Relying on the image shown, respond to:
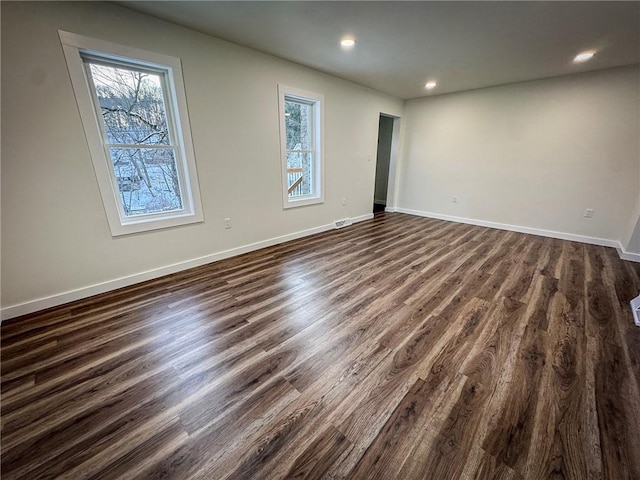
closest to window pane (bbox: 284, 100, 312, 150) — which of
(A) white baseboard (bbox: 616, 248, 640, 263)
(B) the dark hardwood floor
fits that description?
(B) the dark hardwood floor

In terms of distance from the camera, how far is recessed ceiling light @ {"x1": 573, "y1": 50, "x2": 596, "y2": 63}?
2928 mm

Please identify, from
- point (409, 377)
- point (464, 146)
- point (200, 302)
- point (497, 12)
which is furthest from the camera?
point (464, 146)

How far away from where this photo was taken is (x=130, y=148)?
2.43 meters

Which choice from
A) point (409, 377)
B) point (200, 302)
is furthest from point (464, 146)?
point (200, 302)

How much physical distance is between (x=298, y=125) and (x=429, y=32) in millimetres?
2020

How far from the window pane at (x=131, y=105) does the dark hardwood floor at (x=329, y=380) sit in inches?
59.6

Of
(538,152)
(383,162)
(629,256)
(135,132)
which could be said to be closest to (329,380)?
(135,132)

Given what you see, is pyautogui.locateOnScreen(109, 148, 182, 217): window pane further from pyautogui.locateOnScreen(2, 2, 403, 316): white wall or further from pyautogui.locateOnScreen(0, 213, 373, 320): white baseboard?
pyautogui.locateOnScreen(0, 213, 373, 320): white baseboard

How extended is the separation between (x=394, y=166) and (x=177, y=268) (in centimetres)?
489

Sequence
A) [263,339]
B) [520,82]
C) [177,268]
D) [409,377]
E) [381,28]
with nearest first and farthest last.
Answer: [409,377] < [263,339] < [381,28] < [177,268] < [520,82]

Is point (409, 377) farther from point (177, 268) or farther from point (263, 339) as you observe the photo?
point (177, 268)

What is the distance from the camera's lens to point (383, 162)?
21.7 ft

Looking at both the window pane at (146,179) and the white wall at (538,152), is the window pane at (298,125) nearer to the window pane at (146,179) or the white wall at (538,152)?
the window pane at (146,179)

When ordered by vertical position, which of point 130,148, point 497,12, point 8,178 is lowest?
point 8,178
